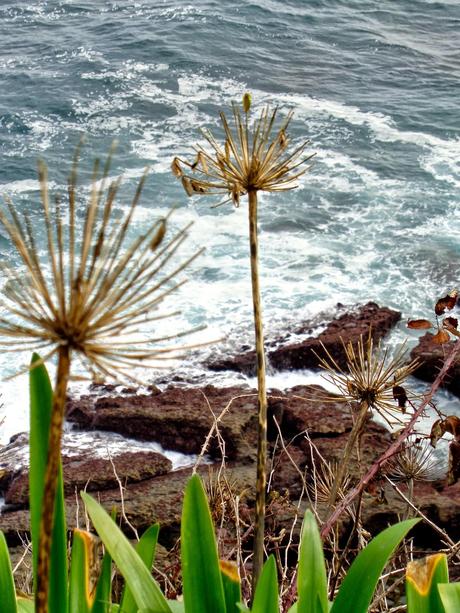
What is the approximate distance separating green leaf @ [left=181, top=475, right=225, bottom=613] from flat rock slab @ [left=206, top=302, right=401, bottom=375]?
7145mm

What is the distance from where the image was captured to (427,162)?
49.1ft

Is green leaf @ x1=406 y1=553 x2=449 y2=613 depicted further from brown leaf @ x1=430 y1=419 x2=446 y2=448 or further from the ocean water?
the ocean water

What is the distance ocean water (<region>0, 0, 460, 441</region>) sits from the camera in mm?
11172

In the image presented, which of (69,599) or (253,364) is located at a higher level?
(69,599)

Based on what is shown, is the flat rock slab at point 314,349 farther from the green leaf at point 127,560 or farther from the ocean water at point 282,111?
the green leaf at point 127,560

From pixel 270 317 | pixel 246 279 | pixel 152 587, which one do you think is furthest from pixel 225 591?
pixel 246 279

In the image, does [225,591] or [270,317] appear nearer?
[225,591]

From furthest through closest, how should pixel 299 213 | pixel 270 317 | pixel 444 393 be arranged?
1. pixel 299 213
2. pixel 270 317
3. pixel 444 393

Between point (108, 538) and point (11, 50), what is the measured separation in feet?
64.0

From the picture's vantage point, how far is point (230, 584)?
178cm

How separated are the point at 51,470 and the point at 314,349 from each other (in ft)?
27.4

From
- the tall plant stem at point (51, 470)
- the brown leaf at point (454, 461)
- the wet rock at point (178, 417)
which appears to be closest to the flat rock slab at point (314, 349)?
the wet rock at point (178, 417)

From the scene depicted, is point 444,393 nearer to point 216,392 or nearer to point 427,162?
point 216,392

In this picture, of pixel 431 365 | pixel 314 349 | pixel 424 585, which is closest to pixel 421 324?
pixel 424 585
